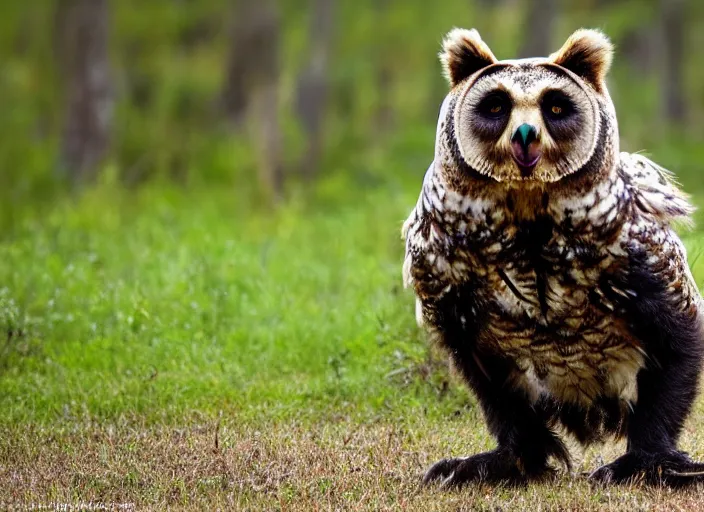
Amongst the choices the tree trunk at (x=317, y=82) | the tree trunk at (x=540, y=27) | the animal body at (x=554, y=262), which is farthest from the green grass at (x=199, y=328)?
the tree trunk at (x=540, y=27)

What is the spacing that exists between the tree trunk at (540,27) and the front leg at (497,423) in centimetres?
1343

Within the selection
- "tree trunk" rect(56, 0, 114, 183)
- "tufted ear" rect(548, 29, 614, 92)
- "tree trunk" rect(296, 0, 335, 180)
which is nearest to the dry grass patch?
"tufted ear" rect(548, 29, 614, 92)

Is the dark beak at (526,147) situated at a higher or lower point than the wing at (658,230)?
higher

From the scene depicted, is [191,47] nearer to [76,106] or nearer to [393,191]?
[76,106]

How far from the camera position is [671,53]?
23.3 meters

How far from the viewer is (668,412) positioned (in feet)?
15.4

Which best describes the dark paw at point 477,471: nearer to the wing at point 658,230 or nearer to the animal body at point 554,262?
the animal body at point 554,262

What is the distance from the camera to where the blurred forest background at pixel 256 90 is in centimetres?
1527

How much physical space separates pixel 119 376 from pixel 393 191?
8.66 metres

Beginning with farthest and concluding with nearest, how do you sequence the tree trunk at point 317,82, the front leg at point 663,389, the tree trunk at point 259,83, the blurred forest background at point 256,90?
the tree trunk at point 317,82, the blurred forest background at point 256,90, the tree trunk at point 259,83, the front leg at point 663,389

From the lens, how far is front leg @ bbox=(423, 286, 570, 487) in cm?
484

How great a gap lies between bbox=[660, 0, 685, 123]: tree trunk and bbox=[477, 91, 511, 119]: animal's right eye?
777 inches

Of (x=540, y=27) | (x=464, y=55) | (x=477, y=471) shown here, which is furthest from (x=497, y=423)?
(x=540, y=27)

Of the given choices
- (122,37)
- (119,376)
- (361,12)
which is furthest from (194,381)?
(361,12)
